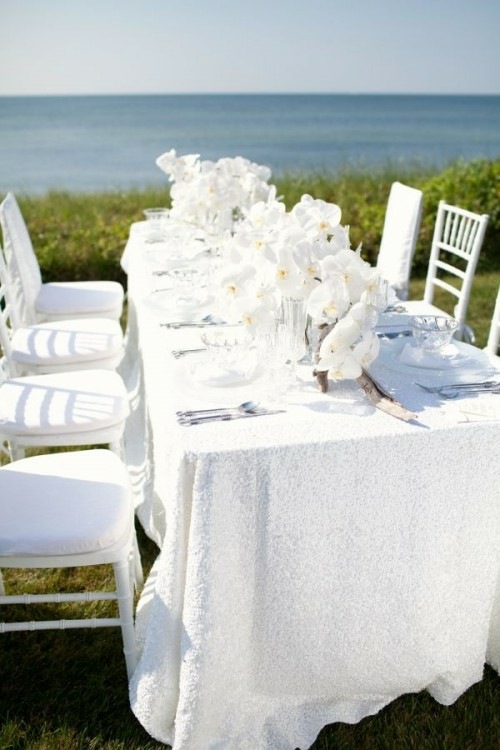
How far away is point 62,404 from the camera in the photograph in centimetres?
225

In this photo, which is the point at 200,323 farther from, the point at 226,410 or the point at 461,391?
the point at 461,391

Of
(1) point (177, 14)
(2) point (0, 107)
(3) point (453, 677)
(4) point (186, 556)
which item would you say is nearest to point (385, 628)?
(3) point (453, 677)

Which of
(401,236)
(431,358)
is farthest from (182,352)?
(401,236)

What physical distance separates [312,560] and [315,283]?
61 cm

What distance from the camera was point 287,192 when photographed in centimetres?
701

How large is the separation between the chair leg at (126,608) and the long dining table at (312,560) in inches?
1.8

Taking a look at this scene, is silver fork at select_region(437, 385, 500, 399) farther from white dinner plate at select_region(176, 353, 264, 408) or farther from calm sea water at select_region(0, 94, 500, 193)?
calm sea water at select_region(0, 94, 500, 193)

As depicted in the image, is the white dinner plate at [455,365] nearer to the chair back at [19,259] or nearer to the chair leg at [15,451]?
the chair leg at [15,451]

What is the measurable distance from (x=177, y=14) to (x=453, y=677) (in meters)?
35.8

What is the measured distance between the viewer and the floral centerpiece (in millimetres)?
1454

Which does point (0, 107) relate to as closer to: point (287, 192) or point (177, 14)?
point (177, 14)

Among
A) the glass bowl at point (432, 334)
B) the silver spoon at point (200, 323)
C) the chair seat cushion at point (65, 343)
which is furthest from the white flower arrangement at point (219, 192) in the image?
the glass bowl at point (432, 334)

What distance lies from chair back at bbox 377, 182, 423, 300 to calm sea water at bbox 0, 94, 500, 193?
15.7 m

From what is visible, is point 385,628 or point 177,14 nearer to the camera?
point 385,628
